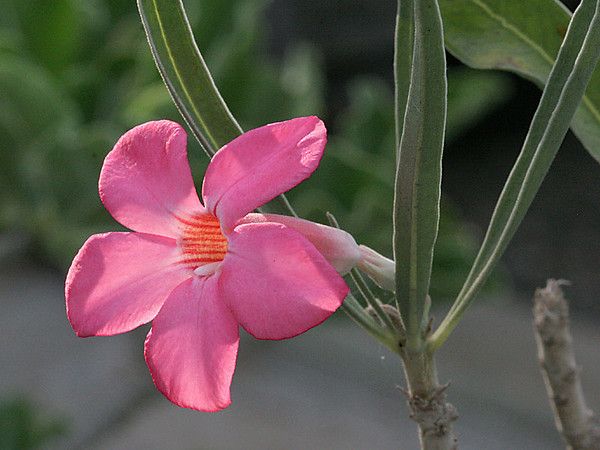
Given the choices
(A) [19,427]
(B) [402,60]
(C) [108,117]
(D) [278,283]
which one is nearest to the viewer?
(D) [278,283]

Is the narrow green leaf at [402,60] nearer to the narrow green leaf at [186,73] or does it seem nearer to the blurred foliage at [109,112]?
the narrow green leaf at [186,73]

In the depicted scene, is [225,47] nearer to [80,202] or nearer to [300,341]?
[80,202]

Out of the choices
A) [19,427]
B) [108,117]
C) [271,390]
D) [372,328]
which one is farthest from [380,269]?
[271,390]

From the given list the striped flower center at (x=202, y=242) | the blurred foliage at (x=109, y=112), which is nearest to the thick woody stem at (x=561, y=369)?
the striped flower center at (x=202, y=242)

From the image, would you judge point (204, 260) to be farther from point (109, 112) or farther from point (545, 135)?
point (109, 112)

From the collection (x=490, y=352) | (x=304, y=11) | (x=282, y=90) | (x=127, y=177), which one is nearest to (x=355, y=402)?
(x=490, y=352)
